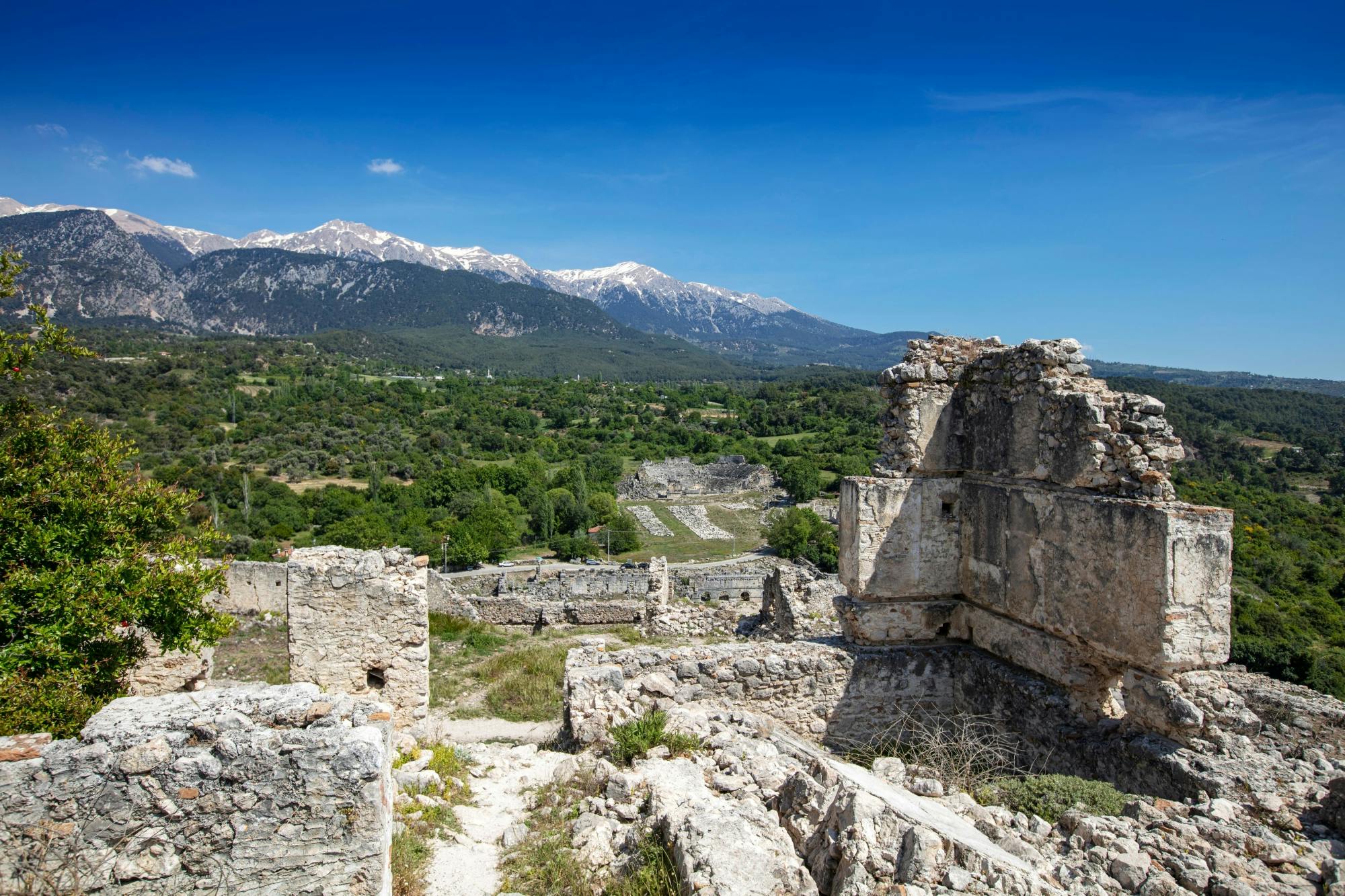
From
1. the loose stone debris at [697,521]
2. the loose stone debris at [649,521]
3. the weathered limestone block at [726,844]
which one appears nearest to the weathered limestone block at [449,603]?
the weathered limestone block at [726,844]

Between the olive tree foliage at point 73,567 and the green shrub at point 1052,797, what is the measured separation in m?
7.91

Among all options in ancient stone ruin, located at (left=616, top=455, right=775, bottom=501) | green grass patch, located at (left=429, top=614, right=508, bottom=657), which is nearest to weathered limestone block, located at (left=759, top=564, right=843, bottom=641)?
green grass patch, located at (left=429, top=614, right=508, bottom=657)

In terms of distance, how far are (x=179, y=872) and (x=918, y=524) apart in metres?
7.30

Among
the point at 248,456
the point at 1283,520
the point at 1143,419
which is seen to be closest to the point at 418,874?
the point at 1143,419

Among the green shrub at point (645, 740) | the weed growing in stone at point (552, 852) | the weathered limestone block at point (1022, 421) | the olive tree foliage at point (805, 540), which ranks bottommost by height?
the olive tree foliage at point (805, 540)

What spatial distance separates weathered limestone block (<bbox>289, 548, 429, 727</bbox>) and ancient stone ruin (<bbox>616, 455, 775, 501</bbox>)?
5807cm

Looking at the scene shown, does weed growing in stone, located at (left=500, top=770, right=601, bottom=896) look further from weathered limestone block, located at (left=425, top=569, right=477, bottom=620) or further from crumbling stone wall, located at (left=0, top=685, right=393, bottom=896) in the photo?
weathered limestone block, located at (left=425, top=569, right=477, bottom=620)

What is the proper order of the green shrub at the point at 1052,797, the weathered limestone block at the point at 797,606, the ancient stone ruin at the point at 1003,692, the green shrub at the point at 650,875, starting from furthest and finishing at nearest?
the weathered limestone block at the point at 797,606 → the green shrub at the point at 1052,797 → the green shrub at the point at 650,875 → the ancient stone ruin at the point at 1003,692

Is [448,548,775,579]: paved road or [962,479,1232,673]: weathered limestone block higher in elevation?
[962,479,1232,673]: weathered limestone block

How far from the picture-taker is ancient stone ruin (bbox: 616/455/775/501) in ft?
220

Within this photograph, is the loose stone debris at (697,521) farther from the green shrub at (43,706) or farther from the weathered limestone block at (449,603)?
the green shrub at (43,706)

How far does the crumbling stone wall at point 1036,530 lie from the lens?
5.85 m

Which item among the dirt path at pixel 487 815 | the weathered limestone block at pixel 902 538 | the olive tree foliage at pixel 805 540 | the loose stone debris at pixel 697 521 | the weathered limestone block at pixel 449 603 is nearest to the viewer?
the dirt path at pixel 487 815

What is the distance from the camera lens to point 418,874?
4590 millimetres
